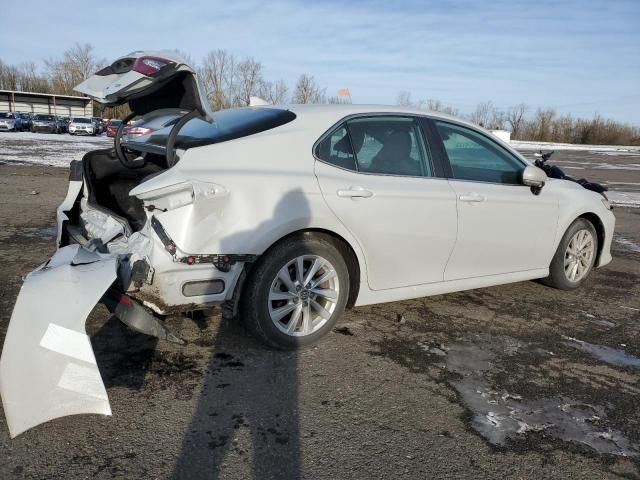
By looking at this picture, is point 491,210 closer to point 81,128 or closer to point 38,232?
point 38,232

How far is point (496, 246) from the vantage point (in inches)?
171

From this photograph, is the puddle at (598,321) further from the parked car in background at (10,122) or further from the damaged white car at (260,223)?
the parked car in background at (10,122)

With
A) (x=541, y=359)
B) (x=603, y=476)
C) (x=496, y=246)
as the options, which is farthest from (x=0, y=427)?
(x=496, y=246)

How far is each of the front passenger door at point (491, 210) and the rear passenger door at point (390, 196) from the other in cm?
17

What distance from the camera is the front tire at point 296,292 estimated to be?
3342mm

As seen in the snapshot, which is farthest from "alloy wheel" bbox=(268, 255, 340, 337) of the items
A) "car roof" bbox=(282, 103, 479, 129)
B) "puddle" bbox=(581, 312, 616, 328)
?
"puddle" bbox=(581, 312, 616, 328)

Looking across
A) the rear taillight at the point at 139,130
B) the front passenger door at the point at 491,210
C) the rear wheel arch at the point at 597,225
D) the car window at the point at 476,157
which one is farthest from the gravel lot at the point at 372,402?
the rear taillight at the point at 139,130

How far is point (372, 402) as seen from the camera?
300 cm

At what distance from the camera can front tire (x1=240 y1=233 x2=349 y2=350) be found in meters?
3.34

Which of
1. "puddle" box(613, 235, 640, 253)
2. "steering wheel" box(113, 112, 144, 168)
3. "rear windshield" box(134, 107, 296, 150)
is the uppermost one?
"rear windshield" box(134, 107, 296, 150)

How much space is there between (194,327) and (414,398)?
173cm

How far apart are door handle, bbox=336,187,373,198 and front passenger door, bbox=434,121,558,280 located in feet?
2.84

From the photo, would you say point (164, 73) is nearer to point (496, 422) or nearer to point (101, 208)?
point (101, 208)

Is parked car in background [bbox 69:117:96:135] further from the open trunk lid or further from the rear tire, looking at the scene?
the rear tire
